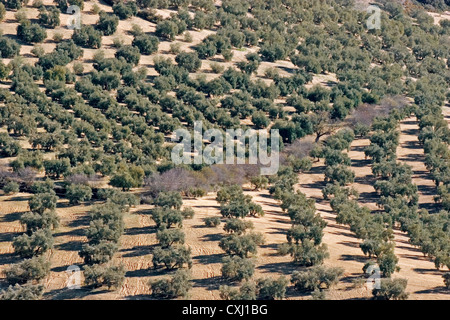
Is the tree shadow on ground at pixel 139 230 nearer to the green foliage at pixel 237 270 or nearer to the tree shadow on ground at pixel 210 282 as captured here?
the tree shadow on ground at pixel 210 282

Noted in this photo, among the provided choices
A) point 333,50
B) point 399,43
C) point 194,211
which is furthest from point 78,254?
point 399,43

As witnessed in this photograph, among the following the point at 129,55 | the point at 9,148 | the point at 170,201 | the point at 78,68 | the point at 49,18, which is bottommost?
the point at 170,201

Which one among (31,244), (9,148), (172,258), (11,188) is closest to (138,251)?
(172,258)

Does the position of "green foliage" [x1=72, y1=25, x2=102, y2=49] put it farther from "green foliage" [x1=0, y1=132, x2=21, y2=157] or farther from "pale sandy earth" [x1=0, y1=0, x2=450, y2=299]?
"green foliage" [x1=0, y1=132, x2=21, y2=157]

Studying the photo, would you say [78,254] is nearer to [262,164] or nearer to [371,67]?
[262,164]

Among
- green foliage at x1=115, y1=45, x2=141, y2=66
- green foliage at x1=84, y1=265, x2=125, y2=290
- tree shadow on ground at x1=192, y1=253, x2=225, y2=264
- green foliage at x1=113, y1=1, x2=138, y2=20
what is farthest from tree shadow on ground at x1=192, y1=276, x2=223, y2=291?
green foliage at x1=113, y1=1, x2=138, y2=20

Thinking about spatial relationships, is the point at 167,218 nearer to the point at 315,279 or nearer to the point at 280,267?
the point at 280,267

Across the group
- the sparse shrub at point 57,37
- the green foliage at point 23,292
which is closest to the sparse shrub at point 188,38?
the sparse shrub at point 57,37

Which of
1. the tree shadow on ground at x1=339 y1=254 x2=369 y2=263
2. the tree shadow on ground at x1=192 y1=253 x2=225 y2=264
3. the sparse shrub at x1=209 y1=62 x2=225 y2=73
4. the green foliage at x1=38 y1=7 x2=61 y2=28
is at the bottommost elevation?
the tree shadow on ground at x1=339 y1=254 x2=369 y2=263

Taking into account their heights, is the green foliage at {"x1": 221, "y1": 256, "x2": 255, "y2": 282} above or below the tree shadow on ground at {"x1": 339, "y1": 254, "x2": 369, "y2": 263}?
above

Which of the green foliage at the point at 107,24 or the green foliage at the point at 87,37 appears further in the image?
the green foliage at the point at 107,24

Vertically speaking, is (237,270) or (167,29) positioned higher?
(167,29)
